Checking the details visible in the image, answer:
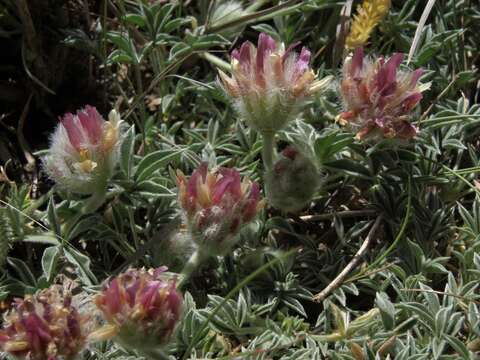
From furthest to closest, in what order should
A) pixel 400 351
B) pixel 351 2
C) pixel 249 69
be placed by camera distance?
pixel 351 2 < pixel 249 69 < pixel 400 351

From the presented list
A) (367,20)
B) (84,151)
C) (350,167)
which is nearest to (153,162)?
(84,151)

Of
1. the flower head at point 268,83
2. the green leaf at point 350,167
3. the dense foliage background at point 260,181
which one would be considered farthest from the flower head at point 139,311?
the green leaf at point 350,167

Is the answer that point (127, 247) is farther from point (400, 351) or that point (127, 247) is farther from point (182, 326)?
point (400, 351)

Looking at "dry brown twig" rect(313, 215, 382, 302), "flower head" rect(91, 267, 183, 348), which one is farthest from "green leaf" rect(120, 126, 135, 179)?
"dry brown twig" rect(313, 215, 382, 302)

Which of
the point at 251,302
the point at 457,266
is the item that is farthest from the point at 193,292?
the point at 457,266

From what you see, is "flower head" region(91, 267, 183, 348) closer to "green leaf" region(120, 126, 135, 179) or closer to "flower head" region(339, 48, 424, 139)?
"green leaf" region(120, 126, 135, 179)

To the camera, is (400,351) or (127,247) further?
(127,247)
